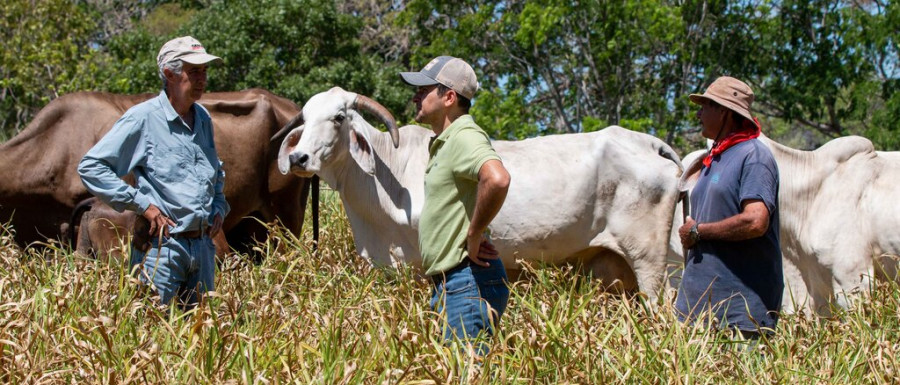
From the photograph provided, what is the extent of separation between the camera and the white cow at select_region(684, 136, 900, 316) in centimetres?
566

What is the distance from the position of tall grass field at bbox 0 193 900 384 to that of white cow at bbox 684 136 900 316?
0.68m

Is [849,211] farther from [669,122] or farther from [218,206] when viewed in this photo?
[669,122]

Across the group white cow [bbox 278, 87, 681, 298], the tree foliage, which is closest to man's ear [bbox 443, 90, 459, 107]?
white cow [bbox 278, 87, 681, 298]

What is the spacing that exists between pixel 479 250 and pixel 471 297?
18 cm

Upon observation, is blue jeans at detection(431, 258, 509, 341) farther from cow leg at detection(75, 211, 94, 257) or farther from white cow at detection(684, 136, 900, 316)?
cow leg at detection(75, 211, 94, 257)

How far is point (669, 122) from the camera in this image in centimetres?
1541

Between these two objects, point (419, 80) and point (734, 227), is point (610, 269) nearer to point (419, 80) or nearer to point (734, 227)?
point (734, 227)

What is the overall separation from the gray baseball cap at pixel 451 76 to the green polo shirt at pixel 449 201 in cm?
11

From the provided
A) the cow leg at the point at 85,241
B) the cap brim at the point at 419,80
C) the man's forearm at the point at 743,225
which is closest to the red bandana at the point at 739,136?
the man's forearm at the point at 743,225

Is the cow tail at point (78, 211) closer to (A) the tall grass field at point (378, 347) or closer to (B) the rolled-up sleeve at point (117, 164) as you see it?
(A) the tall grass field at point (378, 347)

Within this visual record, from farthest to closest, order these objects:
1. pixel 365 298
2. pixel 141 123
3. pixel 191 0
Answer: pixel 191 0 → pixel 365 298 → pixel 141 123

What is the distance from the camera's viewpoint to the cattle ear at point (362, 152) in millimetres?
6207

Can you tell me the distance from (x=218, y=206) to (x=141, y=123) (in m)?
0.54

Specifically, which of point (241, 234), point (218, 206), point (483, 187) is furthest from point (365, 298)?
point (241, 234)
